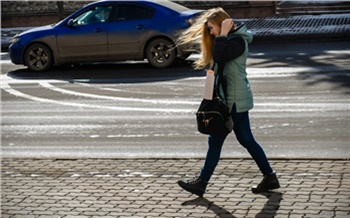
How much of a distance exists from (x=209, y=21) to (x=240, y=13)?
1881 centimetres

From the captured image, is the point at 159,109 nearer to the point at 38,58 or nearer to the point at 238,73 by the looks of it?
the point at 238,73

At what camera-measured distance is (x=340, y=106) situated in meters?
13.5

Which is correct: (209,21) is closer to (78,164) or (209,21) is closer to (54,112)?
(78,164)

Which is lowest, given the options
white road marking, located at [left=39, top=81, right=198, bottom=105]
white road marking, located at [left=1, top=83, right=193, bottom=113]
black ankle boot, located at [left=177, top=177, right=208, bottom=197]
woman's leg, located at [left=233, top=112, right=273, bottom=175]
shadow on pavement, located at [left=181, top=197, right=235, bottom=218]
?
white road marking, located at [left=1, top=83, right=193, bottom=113]

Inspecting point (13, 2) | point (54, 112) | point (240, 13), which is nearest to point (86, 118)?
point (54, 112)

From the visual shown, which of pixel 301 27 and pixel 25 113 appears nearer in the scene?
pixel 25 113

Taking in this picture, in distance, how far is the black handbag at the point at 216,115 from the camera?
8688mm

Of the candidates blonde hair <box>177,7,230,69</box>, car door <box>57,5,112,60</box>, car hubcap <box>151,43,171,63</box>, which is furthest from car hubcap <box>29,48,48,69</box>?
blonde hair <box>177,7,230,69</box>

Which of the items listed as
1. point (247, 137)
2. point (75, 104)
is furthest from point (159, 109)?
point (247, 137)

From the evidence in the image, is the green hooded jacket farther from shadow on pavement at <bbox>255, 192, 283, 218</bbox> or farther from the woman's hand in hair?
shadow on pavement at <bbox>255, 192, 283, 218</bbox>

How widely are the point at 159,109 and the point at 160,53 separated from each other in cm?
487

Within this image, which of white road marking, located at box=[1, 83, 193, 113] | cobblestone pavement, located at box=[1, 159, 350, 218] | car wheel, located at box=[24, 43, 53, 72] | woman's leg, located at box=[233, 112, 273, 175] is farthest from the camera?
car wheel, located at box=[24, 43, 53, 72]

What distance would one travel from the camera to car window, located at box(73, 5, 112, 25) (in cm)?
1964

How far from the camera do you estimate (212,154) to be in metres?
8.99
